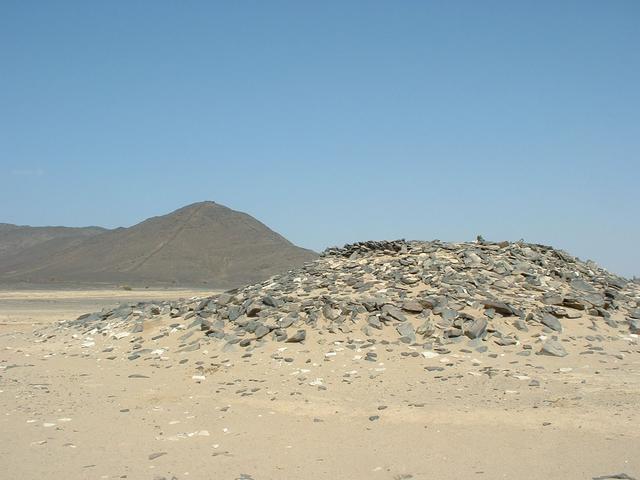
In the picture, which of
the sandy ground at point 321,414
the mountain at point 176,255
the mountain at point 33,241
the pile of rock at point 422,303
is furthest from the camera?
the mountain at point 33,241

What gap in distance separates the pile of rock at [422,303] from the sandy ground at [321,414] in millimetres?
553

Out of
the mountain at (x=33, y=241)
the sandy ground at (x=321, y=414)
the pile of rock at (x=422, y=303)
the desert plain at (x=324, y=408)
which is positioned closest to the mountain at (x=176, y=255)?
the mountain at (x=33, y=241)

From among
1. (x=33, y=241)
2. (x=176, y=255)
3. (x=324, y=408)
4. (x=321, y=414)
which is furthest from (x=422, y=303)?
(x=33, y=241)

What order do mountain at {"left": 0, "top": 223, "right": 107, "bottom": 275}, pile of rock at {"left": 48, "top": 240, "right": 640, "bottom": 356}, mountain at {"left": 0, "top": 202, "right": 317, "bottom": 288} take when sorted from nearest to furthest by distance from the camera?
pile of rock at {"left": 48, "top": 240, "right": 640, "bottom": 356} < mountain at {"left": 0, "top": 202, "right": 317, "bottom": 288} < mountain at {"left": 0, "top": 223, "right": 107, "bottom": 275}

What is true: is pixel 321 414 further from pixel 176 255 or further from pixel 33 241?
pixel 33 241

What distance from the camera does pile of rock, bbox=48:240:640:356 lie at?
10.9 m

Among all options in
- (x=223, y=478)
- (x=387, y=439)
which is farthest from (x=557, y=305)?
(x=223, y=478)

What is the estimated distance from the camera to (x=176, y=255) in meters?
68.1

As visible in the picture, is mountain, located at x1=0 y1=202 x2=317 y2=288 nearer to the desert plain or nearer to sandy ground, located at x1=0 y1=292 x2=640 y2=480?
the desert plain

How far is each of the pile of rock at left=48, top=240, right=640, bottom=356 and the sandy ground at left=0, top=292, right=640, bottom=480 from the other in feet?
1.81

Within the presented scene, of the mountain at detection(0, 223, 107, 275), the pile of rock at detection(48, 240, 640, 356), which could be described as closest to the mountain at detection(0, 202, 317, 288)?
the mountain at detection(0, 223, 107, 275)

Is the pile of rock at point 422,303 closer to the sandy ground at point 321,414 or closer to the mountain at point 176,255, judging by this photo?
the sandy ground at point 321,414

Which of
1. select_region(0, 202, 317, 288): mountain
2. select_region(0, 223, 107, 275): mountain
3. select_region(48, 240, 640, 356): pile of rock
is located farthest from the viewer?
select_region(0, 223, 107, 275): mountain

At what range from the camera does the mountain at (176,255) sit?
2430 inches
